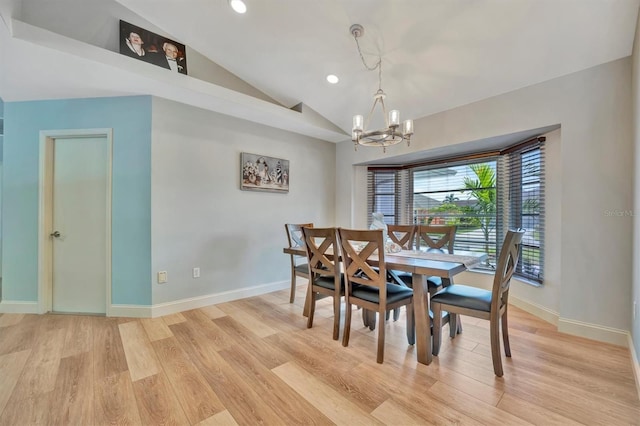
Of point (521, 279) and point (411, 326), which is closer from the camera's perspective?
point (411, 326)

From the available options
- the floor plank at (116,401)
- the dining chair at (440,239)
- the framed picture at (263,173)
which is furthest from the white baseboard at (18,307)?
the dining chair at (440,239)

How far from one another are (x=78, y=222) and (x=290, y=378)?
2972 millimetres

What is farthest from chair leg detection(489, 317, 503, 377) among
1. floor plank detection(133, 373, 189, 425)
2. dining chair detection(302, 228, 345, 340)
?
floor plank detection(133, 373, 189, 425)

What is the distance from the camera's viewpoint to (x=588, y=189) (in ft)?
7.81

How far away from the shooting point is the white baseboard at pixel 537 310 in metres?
2.69

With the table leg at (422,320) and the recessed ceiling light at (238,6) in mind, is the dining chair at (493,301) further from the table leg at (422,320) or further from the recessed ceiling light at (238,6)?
the recessed ceiling light at (238,6)

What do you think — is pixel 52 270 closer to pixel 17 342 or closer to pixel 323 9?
pixel 17 342

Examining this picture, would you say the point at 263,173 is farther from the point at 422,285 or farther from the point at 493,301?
the point at 493,301

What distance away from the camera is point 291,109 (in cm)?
375

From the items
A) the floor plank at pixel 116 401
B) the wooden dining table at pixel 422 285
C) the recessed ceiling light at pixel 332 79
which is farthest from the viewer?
the recessed ceiling light at pixel 332 79

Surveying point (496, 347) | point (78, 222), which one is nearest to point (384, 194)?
point (496, 347)

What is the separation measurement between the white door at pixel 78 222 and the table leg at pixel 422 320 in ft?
10.8

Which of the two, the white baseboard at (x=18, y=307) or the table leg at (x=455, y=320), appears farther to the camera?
the white baseboard at (x=18, y=307)

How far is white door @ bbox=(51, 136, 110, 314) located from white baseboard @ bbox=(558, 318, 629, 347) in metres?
4.76
